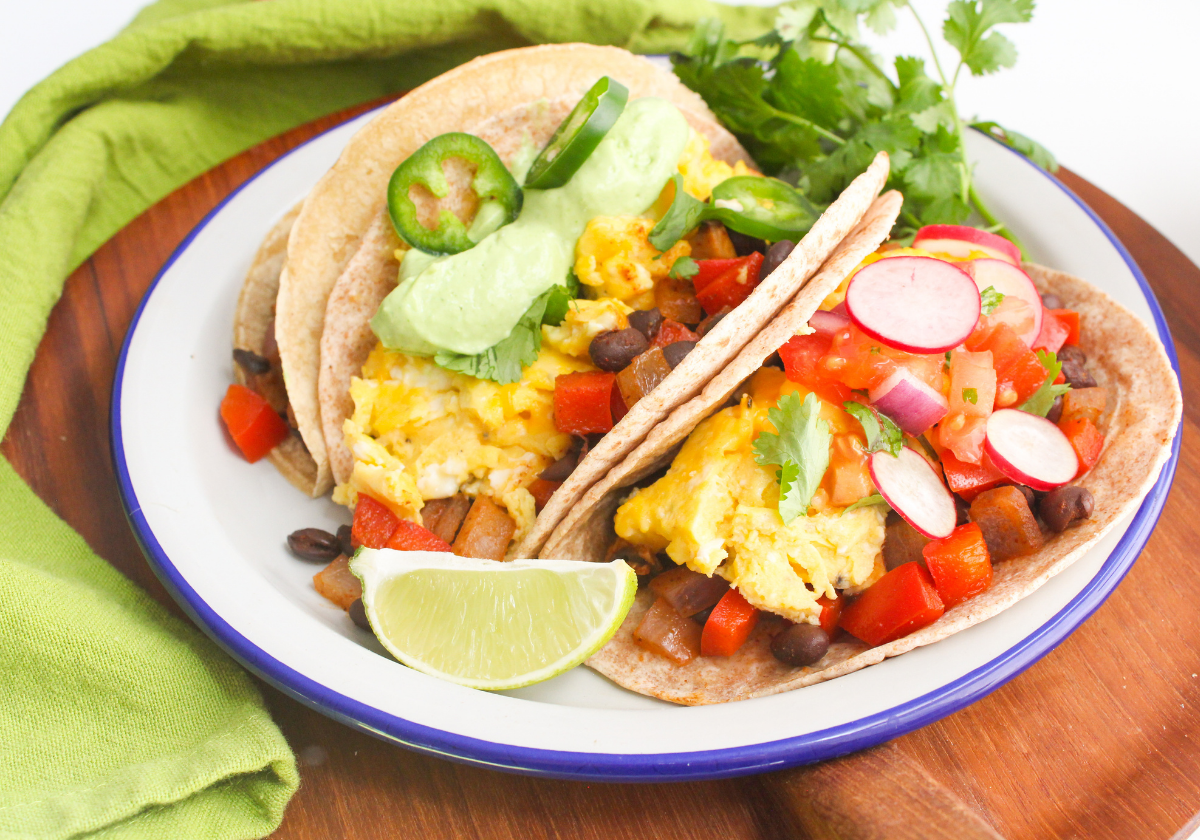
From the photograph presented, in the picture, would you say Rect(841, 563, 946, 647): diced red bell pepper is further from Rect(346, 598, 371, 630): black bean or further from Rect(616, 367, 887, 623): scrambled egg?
Rect(346, 598, 371, 630): black bean

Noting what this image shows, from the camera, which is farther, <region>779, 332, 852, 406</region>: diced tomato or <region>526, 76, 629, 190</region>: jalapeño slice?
<region>526, 76, 629, 190</region>: jalapeño slice

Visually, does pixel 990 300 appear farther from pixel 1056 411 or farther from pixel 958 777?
pixel 958 777

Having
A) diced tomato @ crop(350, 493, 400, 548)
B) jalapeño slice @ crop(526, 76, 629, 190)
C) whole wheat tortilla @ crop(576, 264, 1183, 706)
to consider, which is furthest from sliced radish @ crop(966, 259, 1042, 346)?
diced tomato @ crop(350, 493, 400, 548)

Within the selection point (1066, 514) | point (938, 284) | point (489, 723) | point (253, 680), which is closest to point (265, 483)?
point (253, 680)

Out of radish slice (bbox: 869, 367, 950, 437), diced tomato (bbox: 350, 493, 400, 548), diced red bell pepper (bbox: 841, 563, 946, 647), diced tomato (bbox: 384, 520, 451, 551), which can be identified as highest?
radish slice (bbox: 869, 367, 950, 437)

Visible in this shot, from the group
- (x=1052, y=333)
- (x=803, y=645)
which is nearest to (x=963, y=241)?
(x=1052, y=333)

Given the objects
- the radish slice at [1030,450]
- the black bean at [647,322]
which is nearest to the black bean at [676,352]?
the black bean at [647,322]
